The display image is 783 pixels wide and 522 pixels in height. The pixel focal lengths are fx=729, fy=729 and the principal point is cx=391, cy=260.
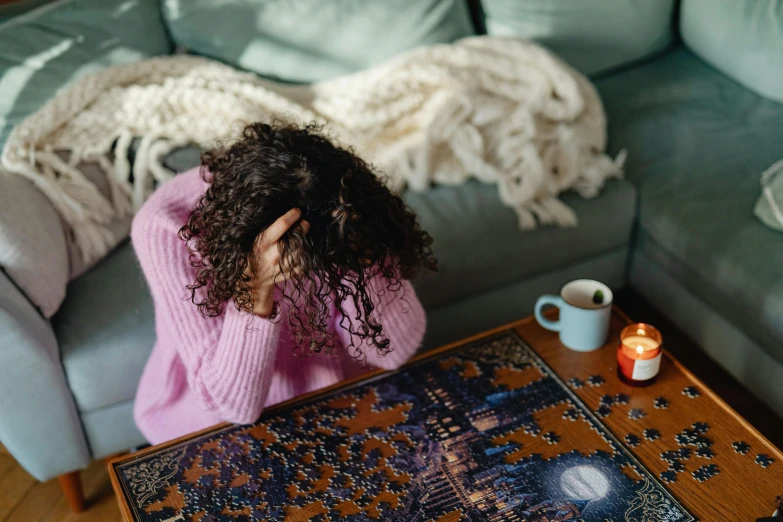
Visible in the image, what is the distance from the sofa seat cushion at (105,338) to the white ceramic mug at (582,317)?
790 mm

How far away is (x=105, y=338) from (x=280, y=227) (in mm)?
650

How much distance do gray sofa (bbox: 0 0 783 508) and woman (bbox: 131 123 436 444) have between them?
0.19 m

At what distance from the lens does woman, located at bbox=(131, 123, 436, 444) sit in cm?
102

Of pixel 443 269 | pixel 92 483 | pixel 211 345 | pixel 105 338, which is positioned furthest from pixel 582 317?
pixel 92 483

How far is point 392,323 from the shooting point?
1.26m

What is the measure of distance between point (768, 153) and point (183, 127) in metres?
1.42

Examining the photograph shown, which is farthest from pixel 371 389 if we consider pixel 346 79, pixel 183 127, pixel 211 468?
pixel 346 79

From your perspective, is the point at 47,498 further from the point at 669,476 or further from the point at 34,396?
the point at 669,476

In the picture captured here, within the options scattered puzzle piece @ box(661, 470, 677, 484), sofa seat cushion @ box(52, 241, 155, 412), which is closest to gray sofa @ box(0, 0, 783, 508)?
sofa seat cushion @ box(52, 241, 155, 412)

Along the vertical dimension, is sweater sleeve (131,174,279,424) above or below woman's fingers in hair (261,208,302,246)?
below

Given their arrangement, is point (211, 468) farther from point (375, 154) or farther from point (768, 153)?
point (768, 153)

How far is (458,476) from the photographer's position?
1.06 meters

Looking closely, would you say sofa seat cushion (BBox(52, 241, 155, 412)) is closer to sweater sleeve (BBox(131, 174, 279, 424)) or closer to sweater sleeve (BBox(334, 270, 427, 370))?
sweater sleeve (BBox(131, 174, 279, 424))

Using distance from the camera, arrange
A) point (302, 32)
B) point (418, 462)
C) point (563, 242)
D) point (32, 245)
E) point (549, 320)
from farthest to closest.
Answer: point (302, 32), point (563, 242), point (32, 245), point (549, 320), point (418, 462)
